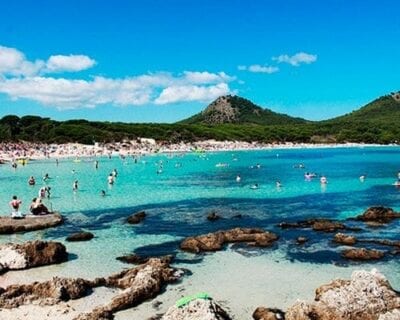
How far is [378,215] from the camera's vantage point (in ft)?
121

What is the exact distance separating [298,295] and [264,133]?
182 m

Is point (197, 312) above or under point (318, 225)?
above

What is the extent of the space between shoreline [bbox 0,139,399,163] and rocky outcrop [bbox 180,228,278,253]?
91.7 metres

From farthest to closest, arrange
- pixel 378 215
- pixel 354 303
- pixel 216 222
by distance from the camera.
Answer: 1. pixel 216 222
2. pixel 378 215
3. pixel 354 303

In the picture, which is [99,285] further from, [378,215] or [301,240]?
[378,215]

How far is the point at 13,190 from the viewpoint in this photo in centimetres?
5956

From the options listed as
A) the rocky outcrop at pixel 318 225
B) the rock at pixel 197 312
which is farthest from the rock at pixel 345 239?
the rock at pixel 197 312

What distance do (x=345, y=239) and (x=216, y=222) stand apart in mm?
11023

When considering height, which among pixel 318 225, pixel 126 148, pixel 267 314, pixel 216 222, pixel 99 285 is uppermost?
pixel 126 148

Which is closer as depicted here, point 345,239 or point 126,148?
point 345,239

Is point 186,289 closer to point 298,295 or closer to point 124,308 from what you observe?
point 124,308

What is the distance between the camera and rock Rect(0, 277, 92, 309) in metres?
19.2

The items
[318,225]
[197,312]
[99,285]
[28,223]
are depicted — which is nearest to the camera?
[197,312]

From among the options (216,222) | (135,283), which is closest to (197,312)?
(135,283)
